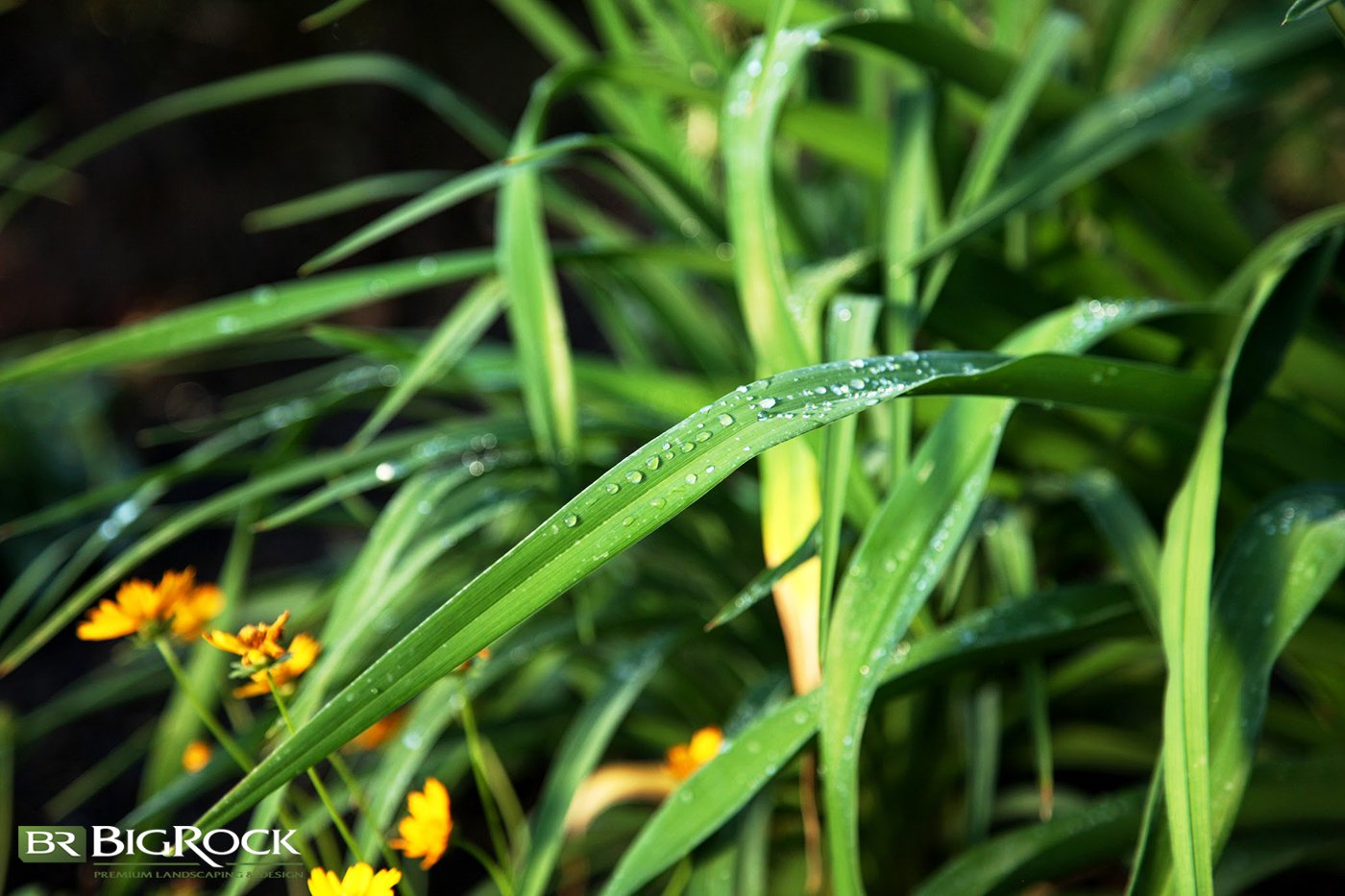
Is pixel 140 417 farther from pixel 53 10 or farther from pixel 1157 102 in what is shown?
pixel 1157 102

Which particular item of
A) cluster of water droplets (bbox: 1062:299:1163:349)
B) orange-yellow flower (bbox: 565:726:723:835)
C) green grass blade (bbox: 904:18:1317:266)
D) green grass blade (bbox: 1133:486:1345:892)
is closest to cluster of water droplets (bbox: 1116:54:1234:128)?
green grass blade (bbox: 904:18:1317:266)

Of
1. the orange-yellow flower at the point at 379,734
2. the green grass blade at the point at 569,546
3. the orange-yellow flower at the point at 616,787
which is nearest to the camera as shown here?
the green grass blade at the point at 569,546

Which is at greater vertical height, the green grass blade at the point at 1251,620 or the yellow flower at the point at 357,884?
the green grass blade at the point at 1251,620

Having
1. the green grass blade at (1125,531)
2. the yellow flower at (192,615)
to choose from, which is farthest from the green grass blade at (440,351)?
the green grass blade at (1125,531)

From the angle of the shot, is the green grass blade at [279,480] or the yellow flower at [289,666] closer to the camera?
the yellow flower at [289,666]

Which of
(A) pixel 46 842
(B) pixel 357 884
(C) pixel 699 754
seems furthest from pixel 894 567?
(A) pixel 46 842

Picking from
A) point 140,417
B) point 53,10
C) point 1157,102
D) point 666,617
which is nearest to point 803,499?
point 666,617

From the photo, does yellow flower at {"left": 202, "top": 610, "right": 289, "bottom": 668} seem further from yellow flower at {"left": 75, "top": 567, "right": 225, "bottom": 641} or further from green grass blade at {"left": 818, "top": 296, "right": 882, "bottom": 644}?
green grass blade at {"left": 818, "top": 296, "right": 882, "bottom": 644}

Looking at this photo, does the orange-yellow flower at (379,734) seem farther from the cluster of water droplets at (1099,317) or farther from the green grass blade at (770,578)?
the cluster of water droplets at (1099,317)
